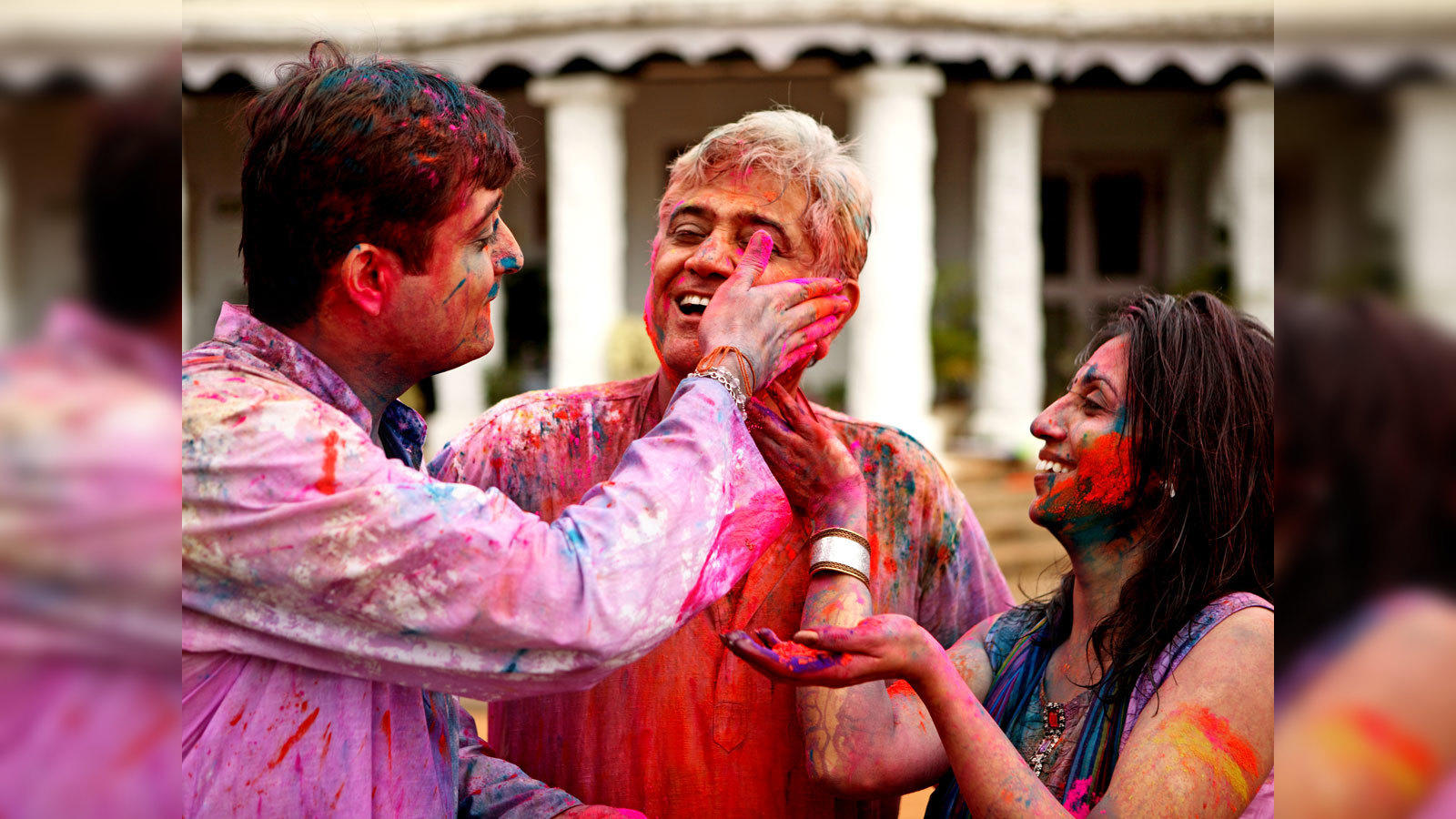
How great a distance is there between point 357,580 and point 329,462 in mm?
154

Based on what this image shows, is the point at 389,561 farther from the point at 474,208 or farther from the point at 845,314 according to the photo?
the point at 845,314

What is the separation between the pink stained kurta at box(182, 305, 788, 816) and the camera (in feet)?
5.05

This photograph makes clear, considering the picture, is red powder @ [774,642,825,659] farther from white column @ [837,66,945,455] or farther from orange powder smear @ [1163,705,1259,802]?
white column @ [837,66,945,455]

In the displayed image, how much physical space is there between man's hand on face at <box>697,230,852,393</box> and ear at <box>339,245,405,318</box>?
0.50m

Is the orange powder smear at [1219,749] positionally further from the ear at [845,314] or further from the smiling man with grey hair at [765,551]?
the ear at [845,314]

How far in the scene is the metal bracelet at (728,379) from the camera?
189 centimetres

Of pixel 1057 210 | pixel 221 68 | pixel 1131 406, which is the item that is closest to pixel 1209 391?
pixel 1131 406

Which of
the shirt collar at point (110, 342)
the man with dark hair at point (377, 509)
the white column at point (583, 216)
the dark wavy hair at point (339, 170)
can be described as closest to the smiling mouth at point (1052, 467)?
the man with dark hair at point (377, 509)

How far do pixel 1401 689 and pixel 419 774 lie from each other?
4.73 ft

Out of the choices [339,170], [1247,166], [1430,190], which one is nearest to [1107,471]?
[339,170]

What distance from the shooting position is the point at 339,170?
5.68ft

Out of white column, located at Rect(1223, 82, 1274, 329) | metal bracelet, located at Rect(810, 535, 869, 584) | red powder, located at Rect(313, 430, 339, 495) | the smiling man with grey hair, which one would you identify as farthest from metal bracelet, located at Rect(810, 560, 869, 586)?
white column, located at Rect(1223, 82, 1274, 329)

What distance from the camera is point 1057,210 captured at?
13906mm

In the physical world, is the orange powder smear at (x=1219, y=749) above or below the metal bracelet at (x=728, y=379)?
below
